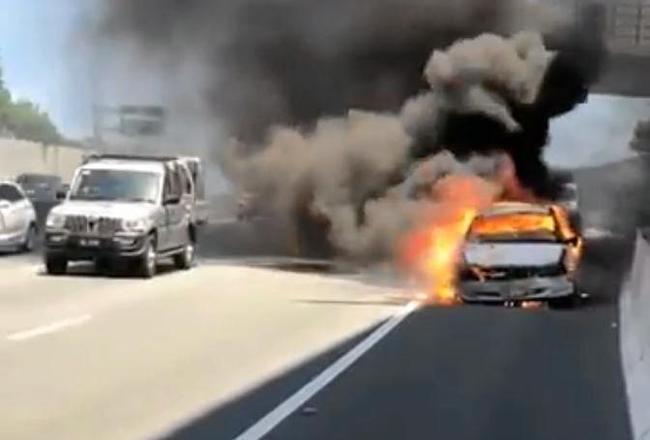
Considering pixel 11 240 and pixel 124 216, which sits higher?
pixel 124 216

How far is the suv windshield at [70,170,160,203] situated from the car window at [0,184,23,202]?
4961mm

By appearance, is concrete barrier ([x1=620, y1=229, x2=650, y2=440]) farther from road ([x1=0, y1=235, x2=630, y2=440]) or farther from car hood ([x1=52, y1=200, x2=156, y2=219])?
car hood ([x1=52, y1=200, x2=156, y2=219])

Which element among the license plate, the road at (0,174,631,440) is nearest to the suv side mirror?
the license plate

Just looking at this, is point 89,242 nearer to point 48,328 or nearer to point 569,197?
point 48,328

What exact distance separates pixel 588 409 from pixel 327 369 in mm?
2950

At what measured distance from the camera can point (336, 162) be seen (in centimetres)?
3516

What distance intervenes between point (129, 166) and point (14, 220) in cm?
560

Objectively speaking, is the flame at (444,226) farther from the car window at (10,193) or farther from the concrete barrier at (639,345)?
the concrete barrier at (639,345)

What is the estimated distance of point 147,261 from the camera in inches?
1050

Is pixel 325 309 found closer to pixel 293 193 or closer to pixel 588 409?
pixel 588 409

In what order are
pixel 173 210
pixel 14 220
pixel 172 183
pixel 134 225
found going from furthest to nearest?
pixel 14 220
pixel 172 183
pixel 173 210
pixel 134 225

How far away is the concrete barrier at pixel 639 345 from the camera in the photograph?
422 inches

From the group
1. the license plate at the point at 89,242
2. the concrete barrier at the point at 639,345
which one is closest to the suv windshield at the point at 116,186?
the license plate at the point at 89,242

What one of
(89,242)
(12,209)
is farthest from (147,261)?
(12,209)
